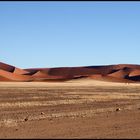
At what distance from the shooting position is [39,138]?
13.7m

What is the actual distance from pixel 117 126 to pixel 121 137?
273 centimetres

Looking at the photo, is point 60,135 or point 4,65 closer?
point 60,135

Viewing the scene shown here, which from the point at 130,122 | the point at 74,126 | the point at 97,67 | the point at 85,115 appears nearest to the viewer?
the point at 74,126

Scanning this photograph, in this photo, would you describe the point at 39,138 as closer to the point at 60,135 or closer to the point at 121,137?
the point at 60,135

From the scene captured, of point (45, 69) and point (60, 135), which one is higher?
point (60, 135)

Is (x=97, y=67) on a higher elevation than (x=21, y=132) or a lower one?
lower

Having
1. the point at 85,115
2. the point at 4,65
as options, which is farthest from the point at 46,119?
the point at 4,65

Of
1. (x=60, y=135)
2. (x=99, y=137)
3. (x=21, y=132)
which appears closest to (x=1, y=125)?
(x=21, y=132)

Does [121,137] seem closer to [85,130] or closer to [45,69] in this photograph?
[85,130]

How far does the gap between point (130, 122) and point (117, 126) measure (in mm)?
1521

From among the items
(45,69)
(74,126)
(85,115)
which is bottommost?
(45,69)

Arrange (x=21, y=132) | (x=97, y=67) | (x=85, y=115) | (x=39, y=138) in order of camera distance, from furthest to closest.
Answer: (x=97, y=67), (x=85, y=115), (x=21, y=132), (x=39, y=138)

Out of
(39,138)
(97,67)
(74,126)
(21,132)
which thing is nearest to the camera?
(39,138)

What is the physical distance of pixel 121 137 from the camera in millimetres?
13914
